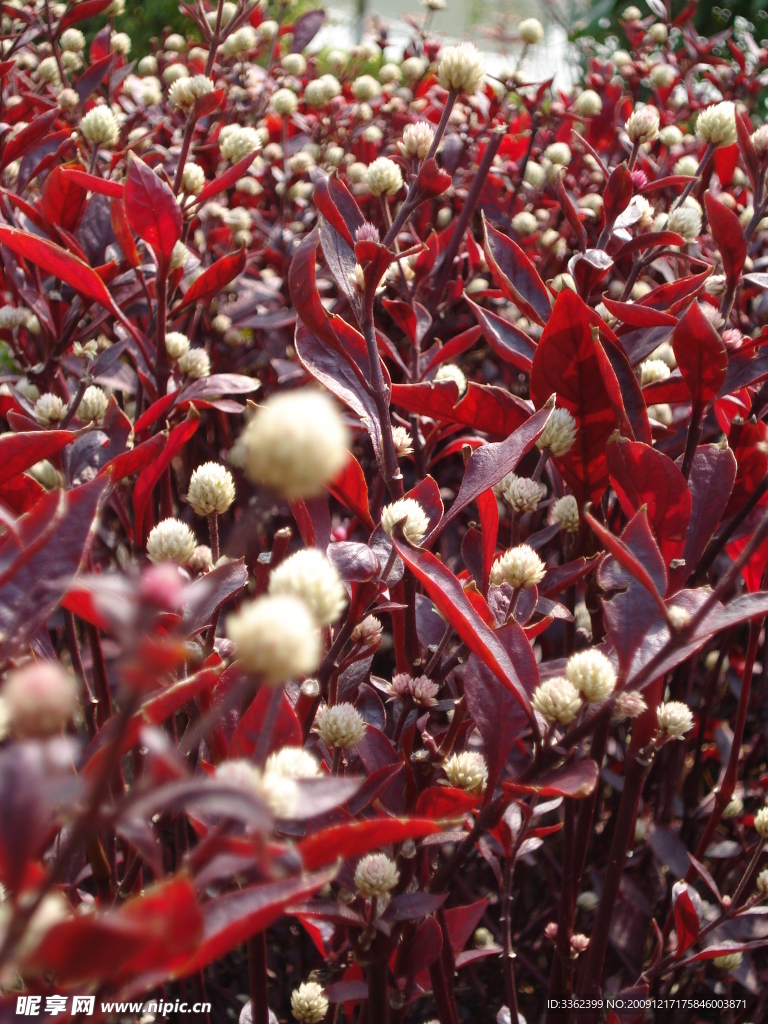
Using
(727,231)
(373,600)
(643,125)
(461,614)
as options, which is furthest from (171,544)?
(643,125)

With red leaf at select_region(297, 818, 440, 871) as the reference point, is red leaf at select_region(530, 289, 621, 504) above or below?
above

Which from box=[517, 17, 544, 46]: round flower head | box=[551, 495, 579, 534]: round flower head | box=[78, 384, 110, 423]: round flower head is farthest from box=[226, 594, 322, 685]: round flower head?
box=[517, 17, 544, 46]: round flower head

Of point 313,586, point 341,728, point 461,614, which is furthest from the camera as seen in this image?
point 341,728

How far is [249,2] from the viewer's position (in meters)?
1.36

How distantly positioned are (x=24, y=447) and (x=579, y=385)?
519 mm

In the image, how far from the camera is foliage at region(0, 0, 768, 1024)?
15.6 inches

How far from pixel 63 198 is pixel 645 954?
1.53 meters

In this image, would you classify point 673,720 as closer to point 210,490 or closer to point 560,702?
point 560,702

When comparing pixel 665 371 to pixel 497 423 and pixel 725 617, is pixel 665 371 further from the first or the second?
pixel 725 617

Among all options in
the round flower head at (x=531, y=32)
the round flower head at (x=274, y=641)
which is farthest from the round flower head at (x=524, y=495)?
the round flower head at (x=531, y=32)

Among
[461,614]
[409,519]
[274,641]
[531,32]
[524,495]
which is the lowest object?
[274,641]

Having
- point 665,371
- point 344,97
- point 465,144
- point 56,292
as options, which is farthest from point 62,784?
point 344,97

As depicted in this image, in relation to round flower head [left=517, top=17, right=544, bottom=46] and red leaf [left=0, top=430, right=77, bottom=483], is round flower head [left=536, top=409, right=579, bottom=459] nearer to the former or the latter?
red leaf [left=0, top=430, right=77, bottom=483]

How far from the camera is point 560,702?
A: 67 cm
